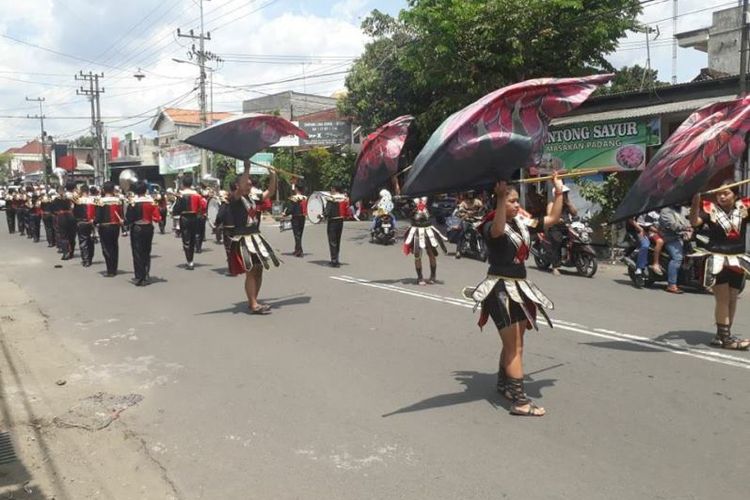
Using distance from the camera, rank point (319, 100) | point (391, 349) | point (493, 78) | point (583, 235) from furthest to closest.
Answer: point (319, 100) → point (493, 78) → point (583, 235) → point (391, 349)

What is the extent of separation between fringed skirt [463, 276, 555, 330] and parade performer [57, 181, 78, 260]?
535 inches

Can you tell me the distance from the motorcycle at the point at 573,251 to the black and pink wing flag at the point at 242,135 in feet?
18.5

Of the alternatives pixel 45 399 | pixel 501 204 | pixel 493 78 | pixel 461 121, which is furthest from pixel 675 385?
pixel 493 78

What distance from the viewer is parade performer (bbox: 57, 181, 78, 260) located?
15.9 metres

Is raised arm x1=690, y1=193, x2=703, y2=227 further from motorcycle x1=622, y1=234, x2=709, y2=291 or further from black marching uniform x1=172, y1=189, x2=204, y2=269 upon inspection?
black marching uniform x1=172, y1=189, x2=204, y2=269

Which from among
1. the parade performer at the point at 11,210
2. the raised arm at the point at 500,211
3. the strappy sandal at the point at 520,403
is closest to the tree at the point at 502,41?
the raised arm at the point at 500,211

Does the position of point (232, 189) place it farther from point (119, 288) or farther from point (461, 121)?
point (461, 121)

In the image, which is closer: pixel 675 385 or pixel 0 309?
pixel 675 385

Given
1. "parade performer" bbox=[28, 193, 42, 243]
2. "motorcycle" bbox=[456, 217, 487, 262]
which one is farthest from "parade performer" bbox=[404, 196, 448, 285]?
"parade performer" bbox=[28, 193, 42, 243]

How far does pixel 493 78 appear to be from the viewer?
18.2 m

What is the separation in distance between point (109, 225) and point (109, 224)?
0.02 meters

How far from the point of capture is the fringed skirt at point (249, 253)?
8352mm

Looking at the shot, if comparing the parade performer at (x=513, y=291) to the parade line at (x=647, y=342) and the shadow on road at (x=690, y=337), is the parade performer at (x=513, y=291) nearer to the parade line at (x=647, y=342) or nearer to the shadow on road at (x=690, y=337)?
the parade line at (x=647, y=342)

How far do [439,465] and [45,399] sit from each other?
3468mm
